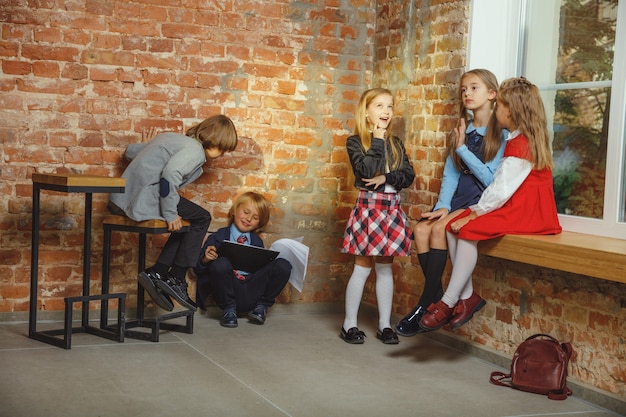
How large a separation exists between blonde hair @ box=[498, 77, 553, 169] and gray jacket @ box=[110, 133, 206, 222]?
5.77ft

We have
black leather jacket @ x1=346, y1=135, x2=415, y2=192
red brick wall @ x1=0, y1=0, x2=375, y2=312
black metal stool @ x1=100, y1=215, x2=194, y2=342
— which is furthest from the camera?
red brick wall @ x1=0, y1=0, x2=375, y2=312

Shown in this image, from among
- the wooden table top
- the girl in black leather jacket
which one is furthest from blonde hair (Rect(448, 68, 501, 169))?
the wooden table top

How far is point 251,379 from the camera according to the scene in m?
4.02

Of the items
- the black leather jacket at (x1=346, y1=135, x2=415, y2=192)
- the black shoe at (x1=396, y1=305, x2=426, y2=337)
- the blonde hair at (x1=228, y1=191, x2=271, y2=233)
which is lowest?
the black shoe at (x1=396, y1=305, x2=426, y2=337)

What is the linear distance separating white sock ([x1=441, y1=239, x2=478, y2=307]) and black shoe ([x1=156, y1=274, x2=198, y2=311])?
1.50 m

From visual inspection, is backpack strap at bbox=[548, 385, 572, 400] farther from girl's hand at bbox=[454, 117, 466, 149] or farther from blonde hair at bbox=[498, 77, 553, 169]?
girl's hand at bbox=[454, 117, 466, 149]

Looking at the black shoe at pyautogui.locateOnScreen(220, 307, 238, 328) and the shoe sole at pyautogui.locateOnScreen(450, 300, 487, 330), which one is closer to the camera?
the shoe sole at pyautogui.locateOnScreen(450, 300, 487, 330)

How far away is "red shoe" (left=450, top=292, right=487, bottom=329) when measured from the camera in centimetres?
423

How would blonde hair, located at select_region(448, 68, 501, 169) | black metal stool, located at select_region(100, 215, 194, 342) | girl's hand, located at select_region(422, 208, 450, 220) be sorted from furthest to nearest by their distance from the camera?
black metal stool, located at select_region(100, 215, 194, 342), girl's hand, located at select_region(422, 208, 450, 220), blonde hair, located at select_region(448, 68, 501, 169)

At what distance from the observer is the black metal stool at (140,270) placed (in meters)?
4.64

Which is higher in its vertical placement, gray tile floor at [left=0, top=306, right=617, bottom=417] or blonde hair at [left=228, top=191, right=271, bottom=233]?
blonde hair at [left=228, top=191, right=271, bottom=233]

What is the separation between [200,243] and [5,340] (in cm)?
119

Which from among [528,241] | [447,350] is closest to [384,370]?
[447,350]

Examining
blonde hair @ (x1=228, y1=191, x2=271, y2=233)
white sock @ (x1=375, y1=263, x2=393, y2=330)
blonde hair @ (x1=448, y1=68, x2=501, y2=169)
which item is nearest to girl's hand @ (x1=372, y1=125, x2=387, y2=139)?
blonde hair @ (x1=448, y1=68, x2=501, y2=169)
